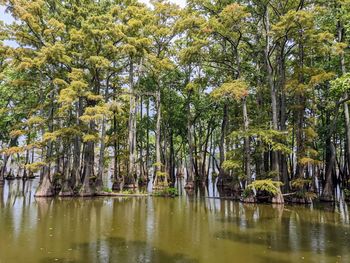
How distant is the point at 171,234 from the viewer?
10.6m

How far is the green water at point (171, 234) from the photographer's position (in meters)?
8.15

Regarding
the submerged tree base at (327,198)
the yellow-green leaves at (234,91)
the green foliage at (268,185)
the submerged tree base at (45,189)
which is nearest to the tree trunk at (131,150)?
the submerged tree base at (45,189)

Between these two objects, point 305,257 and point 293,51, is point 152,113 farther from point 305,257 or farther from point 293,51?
point 305,257

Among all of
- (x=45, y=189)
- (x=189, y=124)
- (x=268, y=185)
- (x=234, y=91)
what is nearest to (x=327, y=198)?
(x=268, y=185)

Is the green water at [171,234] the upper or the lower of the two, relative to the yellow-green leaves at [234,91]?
lower

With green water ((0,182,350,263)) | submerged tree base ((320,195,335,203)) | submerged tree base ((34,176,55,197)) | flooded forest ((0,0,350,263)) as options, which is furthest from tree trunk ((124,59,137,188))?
submerged tree base ((320,195,335,203))

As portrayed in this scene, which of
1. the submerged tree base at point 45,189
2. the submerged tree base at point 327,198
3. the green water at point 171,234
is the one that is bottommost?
the green water at point 171,234

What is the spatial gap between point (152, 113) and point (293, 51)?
19702 mm

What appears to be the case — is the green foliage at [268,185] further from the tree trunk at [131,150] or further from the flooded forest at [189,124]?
the tree trunk at [131,150]

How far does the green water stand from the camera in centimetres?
815

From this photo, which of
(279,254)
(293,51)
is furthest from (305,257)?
(293,51)

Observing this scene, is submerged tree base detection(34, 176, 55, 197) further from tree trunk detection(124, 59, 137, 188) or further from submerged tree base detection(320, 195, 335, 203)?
submerged tree base detection(320, 195, 335, 203)

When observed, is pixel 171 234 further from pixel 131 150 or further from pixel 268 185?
pixel 131 150

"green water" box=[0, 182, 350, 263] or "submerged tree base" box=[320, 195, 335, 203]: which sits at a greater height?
"submerged tree base" box=[320, 195, 335, 203]
